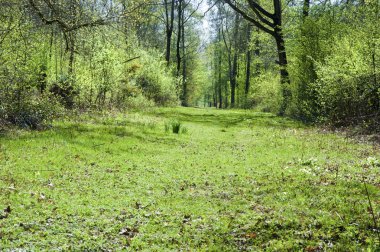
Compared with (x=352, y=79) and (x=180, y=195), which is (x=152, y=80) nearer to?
(x=352, y=79)

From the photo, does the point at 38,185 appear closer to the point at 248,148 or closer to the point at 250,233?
the point at 250,233

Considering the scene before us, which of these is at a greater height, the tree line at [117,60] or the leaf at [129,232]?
the tree line at [117,60]

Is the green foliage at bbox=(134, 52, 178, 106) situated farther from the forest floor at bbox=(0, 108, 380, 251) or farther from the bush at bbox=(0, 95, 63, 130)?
the forest floor at bbox=(0, 108, 380, 251)

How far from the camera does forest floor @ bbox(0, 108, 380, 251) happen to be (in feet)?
19.3

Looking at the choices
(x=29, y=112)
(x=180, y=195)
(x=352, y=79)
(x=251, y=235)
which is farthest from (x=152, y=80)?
(x=251, y=235)

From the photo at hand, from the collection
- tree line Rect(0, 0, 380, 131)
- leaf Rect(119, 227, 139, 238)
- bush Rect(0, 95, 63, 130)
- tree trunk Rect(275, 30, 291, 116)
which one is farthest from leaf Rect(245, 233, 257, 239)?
tree trunk Rect(275, 30, 291, 116)

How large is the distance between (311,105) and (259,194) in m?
14.1

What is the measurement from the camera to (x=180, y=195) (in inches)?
325

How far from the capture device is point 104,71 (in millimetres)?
20969

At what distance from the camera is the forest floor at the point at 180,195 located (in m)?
5.89

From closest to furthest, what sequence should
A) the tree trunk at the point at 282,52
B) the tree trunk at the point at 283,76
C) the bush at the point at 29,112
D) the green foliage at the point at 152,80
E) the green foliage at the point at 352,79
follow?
the bush at the point at 29,112 → the green foliage at the point at 352,79 → the tree trunk at the point at 283,76 → the tree trunk at the point at 282,52 → the green foliage at the point at 152,80

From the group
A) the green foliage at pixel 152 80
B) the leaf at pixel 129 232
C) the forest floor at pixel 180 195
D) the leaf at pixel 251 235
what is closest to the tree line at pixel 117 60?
the green foliage at pixel 152 80

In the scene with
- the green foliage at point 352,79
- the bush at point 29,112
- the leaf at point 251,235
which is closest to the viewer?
the leaf at point 251,235

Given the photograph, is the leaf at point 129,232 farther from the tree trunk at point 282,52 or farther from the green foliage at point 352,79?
the tree trunk at point 282,52
